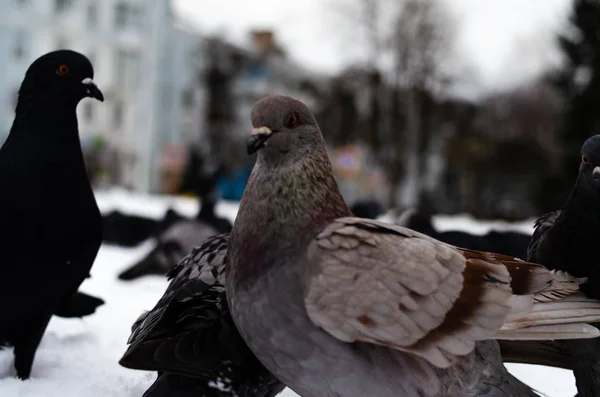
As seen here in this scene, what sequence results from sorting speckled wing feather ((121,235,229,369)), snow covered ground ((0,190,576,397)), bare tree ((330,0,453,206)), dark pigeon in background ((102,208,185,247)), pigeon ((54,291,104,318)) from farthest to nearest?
bare tree ((330,0,453,206)) → dark pigeon in background ((102,208,185,247)) → pigeon ((54,291,104,318)) → snow covered ground ((0,190,576,397)) → speckled wing feather ((121,235,229,369))

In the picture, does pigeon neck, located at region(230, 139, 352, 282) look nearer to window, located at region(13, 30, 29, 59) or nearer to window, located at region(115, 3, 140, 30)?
window, located at region(13, 30, 29, 59)

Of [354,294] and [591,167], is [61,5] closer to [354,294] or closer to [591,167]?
[591,167]

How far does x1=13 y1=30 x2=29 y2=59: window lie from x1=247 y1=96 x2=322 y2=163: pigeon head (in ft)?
115

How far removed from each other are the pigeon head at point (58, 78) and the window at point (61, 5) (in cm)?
3558

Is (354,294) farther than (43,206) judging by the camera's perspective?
No

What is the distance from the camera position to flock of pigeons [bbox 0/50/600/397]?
1947mm

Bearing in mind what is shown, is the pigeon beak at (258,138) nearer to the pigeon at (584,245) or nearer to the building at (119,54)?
the pigeon at (584,245)

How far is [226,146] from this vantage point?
40344mm

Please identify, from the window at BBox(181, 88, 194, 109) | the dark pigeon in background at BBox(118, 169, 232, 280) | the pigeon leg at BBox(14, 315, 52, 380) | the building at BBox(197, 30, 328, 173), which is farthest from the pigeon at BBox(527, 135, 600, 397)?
the window at BBox(181, 88, 194, 109)

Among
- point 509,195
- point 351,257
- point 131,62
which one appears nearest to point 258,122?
point 351,257

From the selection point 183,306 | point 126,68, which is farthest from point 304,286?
point 126,68

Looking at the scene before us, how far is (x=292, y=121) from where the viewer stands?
2.21 metres

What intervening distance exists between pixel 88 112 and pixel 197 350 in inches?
1430

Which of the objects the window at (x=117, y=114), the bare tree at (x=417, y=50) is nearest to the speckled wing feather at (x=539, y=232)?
the bare tree at (x=417, y=50)
